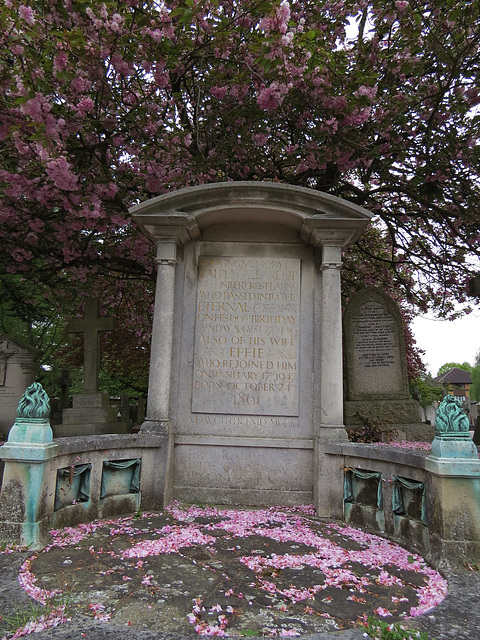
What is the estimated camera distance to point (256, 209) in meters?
5.77

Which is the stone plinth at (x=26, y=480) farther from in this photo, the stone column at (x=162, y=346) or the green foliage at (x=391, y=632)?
the green foliage at (x=391, y=632)

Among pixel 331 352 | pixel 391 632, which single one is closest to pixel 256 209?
pixel 331 352

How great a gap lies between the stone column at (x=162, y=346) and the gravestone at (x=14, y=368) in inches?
291

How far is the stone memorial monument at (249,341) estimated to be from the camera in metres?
5.52

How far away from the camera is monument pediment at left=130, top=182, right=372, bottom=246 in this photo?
555 cm

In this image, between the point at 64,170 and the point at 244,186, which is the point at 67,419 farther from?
the point at 244,186

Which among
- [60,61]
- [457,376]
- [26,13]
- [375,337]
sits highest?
[457,376]

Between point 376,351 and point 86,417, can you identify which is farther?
point 86,417

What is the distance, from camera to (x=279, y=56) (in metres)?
5.20

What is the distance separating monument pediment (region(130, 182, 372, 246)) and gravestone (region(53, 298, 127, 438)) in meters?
5.66

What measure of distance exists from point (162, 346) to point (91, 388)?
6126 mm

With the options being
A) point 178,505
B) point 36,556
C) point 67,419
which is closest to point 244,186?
point 178,505

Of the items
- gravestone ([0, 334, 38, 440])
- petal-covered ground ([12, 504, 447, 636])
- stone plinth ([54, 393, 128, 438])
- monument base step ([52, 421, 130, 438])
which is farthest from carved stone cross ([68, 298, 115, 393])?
petal-covered ground ([12, 504, 447, 636])

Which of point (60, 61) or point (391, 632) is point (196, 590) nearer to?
point (391, 632)
